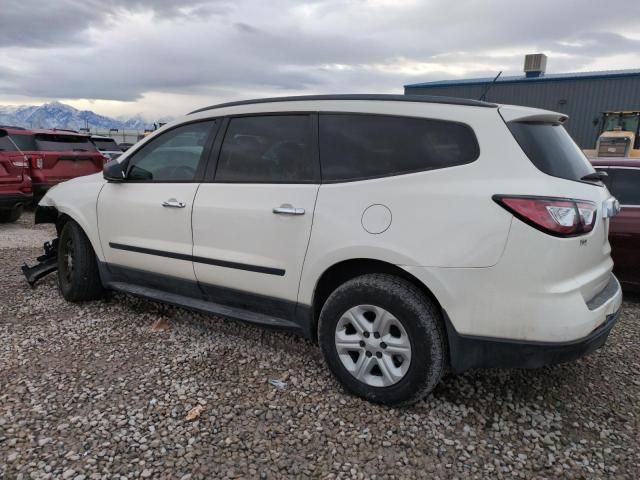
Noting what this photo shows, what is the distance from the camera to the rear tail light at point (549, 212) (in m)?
2.27

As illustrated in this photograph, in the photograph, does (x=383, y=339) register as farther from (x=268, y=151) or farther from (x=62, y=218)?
(x=62, y=218)

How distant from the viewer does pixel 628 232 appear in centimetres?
454

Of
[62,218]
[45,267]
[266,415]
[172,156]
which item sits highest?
[172,156]

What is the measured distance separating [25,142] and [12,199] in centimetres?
199

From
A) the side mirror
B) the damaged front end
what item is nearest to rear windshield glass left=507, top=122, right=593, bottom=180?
the side mirror

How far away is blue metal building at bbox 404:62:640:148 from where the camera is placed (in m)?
21.9

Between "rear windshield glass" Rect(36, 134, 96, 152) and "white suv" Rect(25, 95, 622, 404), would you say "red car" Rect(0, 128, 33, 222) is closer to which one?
"rear windshield glass" Rect(36, 134, 96, 152)

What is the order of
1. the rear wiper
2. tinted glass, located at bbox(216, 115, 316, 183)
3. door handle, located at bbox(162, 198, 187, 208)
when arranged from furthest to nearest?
door handle, located at bbox(162, 198, 187, 208) < tinted glass, located at bbox(216, 115, 316, 183) < the rear wiper

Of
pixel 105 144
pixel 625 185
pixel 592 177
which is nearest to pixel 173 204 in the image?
pixel 592 177

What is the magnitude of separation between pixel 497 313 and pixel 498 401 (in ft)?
2.64

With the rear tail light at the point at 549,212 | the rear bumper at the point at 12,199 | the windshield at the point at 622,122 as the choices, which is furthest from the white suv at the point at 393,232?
the windshield at the point at 622,122

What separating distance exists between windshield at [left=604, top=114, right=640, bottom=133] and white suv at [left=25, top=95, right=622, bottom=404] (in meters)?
16.4

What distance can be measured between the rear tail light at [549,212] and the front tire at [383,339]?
64cm

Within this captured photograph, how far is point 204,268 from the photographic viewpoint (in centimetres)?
335
